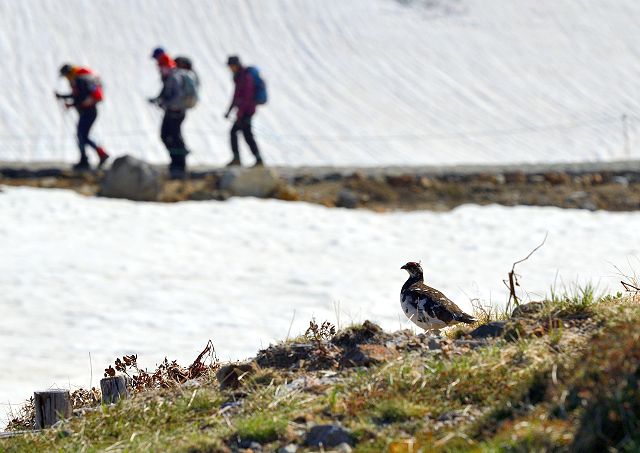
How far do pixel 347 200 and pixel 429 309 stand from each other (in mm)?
11070

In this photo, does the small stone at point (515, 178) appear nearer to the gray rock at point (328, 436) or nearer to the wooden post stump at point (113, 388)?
the wooden post stump at point (113, 388)

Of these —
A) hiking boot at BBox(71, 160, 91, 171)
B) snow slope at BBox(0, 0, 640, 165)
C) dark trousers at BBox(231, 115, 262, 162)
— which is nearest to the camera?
hiking boot at BBox(71, 160, 91, 171)

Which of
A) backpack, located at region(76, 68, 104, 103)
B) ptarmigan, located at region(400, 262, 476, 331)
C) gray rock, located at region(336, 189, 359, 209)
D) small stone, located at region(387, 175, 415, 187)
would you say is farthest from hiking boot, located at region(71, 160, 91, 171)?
ptarmigan, located at region(400, 262, 476, 331)

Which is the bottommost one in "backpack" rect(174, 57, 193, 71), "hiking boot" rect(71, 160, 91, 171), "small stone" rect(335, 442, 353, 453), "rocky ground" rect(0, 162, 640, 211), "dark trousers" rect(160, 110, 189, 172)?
"small stone" rect(335, 442, 353, 453)

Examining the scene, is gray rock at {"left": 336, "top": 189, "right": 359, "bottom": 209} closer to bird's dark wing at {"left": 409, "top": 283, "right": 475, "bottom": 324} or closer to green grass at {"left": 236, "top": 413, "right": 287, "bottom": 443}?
bird's dark wing at {"left": 409, "top": 283, "right": 475, "bottom": 324}

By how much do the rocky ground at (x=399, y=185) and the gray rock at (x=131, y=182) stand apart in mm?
77

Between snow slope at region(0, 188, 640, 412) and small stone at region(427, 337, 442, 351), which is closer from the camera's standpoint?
small stone at region(427, 337, 442, 351)

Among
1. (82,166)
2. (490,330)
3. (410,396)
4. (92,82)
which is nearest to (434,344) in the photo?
(490,330)

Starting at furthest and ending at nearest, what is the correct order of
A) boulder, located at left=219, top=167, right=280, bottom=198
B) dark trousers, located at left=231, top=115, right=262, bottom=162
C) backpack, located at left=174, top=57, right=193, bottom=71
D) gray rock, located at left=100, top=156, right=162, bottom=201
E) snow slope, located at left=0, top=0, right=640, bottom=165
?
snow slope, located at left=0, top=0, right=640, bottom=165 → dark trousers, located at left=231, top=115, right=262, bottom=162 → backpack, located at left=174, top=57, right=193, bottom=71 → boulder, located at left=219, top=167, right=280, bottom=198 → gray rock, located at left=100, top=156, right=162, bottom=201

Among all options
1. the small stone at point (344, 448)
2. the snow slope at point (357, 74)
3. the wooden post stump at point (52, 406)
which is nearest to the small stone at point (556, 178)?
the snow slope at point (357, 74)

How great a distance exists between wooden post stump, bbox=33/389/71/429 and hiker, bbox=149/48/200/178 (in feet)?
40.0

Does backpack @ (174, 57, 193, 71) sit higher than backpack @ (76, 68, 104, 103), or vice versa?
backpack @ (174, 57, 193, 71)

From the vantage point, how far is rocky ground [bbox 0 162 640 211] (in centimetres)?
1734

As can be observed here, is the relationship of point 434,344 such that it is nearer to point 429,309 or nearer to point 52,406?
point 429,309
